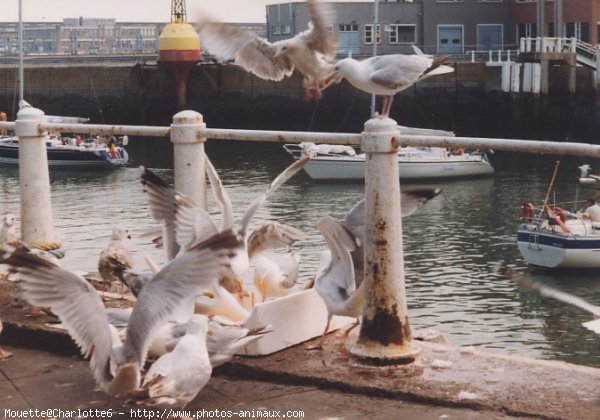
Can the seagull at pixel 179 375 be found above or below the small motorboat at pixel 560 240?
above

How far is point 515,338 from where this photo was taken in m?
21.7

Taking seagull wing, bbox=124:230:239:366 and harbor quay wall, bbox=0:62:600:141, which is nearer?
seagull wing, bbox=124:230:239:366

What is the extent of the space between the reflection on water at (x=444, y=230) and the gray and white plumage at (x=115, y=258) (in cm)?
525

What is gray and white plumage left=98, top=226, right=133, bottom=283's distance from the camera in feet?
25.9

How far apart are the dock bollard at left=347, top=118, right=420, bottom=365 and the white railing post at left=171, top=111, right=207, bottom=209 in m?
1.49

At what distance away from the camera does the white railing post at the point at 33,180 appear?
766cm

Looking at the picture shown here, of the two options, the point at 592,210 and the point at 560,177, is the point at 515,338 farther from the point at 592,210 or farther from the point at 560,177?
the point at 560,177

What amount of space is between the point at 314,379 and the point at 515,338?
16.8 m

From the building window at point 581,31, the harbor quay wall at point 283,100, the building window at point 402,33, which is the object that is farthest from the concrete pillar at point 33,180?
the building window at point 402,33

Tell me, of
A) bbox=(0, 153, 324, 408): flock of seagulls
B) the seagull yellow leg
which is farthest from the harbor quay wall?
bbox=(0, 153, 324, 408): flock of seagulls

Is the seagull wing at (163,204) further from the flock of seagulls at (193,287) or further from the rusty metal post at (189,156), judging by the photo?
the rusty metal post at (189,156)

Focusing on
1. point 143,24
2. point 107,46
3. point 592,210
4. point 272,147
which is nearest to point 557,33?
point 272,147

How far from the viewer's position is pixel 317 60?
28.2ft

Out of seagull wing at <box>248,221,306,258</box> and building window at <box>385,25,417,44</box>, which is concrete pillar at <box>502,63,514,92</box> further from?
seagull wing at <box>248,221,306,258</box>
